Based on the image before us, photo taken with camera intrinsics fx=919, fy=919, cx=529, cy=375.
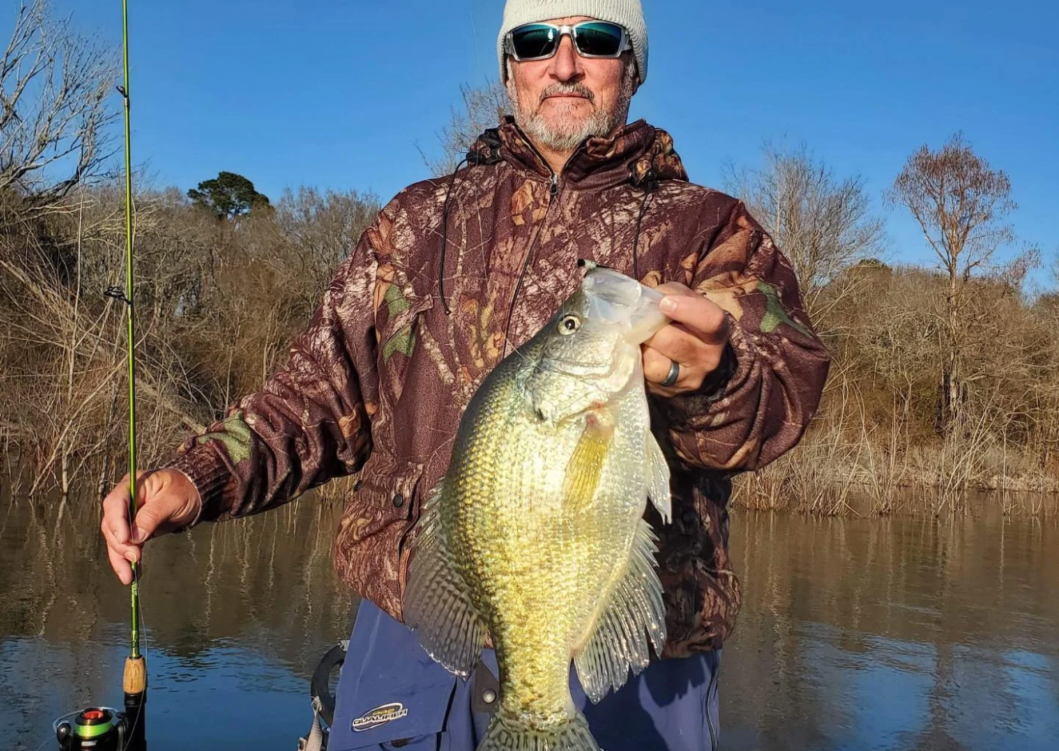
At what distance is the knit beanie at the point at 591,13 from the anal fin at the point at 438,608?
1482 millimetres

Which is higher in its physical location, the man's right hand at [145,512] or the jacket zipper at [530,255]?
the jacket zipper at [530,255]

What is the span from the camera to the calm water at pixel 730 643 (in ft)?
16.5

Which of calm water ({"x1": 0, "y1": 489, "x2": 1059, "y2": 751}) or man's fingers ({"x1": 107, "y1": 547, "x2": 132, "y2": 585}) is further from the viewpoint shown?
calm water ({"x1": 0, "y1": 489, "x2": 1059, "y2": 751})

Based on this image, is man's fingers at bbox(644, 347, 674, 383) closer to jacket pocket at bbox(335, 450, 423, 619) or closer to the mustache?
jacket pocket at bbox(335, 450, 423, 619)

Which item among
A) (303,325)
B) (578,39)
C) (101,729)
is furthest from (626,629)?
(303,325)

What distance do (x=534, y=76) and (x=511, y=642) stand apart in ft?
5.29

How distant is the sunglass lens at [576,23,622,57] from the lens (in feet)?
Result: 8.57

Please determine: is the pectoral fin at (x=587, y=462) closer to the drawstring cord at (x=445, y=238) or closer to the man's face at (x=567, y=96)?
the drawstring cord at (x=445, y=238)

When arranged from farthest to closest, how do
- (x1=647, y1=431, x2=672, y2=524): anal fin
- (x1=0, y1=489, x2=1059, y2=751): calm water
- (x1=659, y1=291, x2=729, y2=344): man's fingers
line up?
(x1=0, y1=489, x2=1059, y2=751): calm water < (x1=647, y1=431, x2=672, y2=524): anal fin < (x1=659, y1=291, x2=729, y2=344): man's fingers

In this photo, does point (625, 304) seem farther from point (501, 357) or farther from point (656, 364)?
point (501, 357)

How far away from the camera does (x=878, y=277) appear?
78.9 ft

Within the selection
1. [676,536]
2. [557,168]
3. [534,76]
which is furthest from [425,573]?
[534,76]

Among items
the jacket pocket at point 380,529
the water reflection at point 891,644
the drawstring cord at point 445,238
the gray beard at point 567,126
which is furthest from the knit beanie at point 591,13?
the water reflection at point 891,644

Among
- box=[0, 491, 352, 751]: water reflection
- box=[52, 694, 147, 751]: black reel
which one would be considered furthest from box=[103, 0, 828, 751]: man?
box=[0, 491, 352, 751]: water reflection
